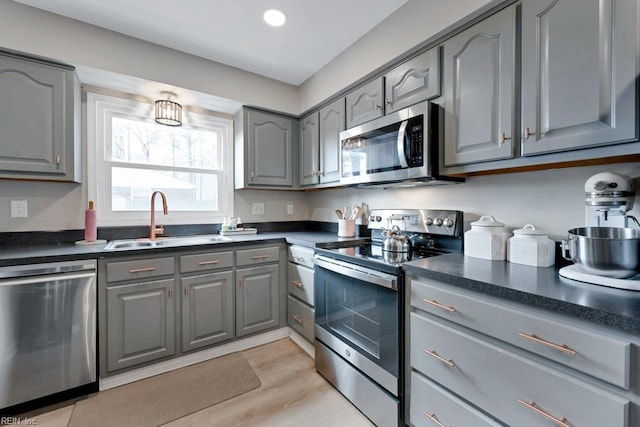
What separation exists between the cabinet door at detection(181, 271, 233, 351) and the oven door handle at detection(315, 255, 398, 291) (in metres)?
0.82

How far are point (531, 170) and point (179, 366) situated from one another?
2.59 metres

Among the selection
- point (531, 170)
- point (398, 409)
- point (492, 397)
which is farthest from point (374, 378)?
point (531, 170)

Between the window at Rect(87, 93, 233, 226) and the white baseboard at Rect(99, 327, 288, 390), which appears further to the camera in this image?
the window at Rect(87, 93, 233, 226)

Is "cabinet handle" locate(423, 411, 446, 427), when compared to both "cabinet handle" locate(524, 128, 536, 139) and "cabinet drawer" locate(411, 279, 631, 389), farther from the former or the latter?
"cabinet handle" locate(524, 128, 536, 139)

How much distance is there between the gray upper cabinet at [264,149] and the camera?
8.55 feet

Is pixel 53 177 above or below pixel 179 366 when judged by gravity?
above

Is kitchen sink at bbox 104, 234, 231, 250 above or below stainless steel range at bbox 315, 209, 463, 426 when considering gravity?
above

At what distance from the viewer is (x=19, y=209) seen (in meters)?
1.94

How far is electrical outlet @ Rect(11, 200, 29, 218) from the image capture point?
192 cm

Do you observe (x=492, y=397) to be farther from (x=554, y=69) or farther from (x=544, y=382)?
(x=554, y=69)

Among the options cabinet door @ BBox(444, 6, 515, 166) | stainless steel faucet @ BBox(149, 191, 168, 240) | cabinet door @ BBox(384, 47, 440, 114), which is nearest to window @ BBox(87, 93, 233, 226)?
stainless steel faucet @ BBox(149, 191, 168, 240)

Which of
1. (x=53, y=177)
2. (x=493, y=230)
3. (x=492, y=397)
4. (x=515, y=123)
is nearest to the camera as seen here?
(x=492, y=397)

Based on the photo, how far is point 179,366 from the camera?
6.57ft

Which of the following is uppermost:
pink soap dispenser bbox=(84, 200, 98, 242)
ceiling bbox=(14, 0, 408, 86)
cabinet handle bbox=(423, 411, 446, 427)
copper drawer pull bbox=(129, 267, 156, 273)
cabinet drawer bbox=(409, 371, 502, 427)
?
ceiling bbox=(14, 0, 408, 86)
